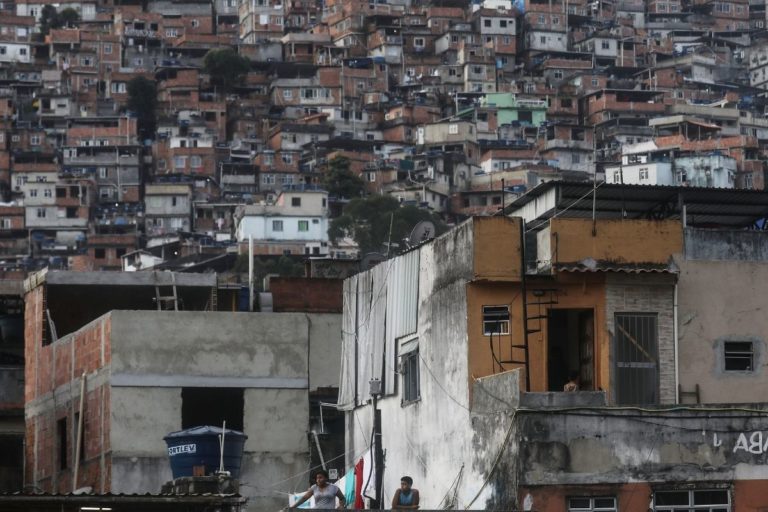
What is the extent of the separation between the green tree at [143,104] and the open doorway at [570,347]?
123410 mm

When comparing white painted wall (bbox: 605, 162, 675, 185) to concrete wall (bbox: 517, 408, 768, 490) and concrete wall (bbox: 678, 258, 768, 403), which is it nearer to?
concrete wall (bbox: 678, 258, 768, 403)

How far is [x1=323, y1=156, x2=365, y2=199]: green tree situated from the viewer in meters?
130

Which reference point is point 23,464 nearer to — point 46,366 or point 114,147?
point 46,366

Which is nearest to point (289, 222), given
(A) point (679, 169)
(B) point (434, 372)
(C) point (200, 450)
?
(A) point (679, 169)

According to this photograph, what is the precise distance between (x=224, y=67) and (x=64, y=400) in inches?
4722

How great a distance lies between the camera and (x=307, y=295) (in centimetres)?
3622

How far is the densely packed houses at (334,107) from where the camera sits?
128 m

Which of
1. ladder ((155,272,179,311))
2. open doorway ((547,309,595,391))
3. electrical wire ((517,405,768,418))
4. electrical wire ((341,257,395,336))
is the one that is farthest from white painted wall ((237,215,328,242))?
electrical wire ((517,405,768,418))

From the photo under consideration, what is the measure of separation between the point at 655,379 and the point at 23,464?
15856 millimetres

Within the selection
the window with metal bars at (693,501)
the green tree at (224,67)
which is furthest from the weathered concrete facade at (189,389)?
the green tree at (224,67)

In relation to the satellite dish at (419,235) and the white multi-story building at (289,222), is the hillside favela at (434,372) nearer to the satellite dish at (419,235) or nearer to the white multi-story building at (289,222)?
the satellite dish at (419,235)

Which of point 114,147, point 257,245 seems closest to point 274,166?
point 114,147

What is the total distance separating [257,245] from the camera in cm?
11294

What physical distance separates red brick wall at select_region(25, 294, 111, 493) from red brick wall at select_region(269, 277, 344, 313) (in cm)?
425
